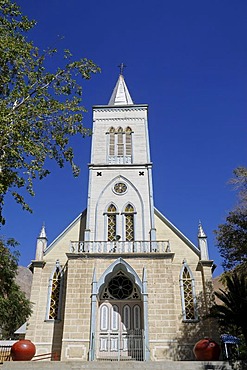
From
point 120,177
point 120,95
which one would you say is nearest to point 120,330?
point 120,177

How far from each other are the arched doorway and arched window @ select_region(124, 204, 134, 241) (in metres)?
2.72

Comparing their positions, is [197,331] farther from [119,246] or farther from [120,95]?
[120,95]

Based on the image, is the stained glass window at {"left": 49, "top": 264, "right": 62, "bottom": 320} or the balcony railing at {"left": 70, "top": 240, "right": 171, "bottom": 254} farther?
the balcony railing at {"left": 70, "top": 240, "right": 171, "bottom": 254}

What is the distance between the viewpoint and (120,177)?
23266 mm

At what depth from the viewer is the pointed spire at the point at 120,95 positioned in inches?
1103

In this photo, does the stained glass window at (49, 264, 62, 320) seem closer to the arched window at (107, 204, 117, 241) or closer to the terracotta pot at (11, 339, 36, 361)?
the arched window at (107, 204, 117, 241)

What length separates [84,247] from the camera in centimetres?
1966

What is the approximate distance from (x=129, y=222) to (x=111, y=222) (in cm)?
118

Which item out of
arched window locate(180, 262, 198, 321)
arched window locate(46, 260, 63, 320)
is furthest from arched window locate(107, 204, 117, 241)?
arched window locate(180, 262, 198, 321)

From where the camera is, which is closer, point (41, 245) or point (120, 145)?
point (41, 245)

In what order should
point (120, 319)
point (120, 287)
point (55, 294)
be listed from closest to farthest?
point (120, 319), point (120, 287), point (55, 294)

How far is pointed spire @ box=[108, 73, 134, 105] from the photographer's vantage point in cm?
2802

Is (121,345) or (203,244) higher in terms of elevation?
(203,244)

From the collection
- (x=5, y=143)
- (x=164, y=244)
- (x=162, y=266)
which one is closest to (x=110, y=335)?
(x=162, y=266)
